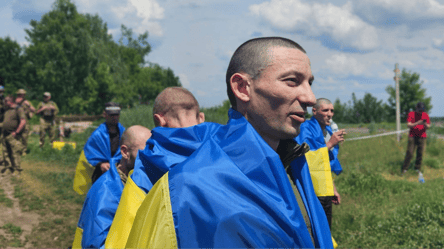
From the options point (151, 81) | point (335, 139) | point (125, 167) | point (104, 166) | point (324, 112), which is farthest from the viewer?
point (151, 81)

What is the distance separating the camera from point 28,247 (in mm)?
5879

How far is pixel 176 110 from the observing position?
2.64 metres

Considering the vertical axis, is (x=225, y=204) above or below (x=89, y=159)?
above

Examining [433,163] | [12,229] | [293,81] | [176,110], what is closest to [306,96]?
[293,81]

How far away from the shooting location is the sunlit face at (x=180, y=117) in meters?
2.61

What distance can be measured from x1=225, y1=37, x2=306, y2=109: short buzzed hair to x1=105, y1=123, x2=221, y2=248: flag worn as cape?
211 mm

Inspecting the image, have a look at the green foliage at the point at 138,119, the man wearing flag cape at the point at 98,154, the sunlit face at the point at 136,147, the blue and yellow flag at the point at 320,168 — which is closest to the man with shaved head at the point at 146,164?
the sunlit face at the point at 136,147

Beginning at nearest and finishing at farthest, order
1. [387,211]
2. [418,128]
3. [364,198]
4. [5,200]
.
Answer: [387,211], [364,198], [5,200], [418,128]

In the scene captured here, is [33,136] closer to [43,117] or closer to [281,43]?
[43,117]

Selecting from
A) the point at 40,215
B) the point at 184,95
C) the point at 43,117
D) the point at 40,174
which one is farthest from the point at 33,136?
the point at 184,95

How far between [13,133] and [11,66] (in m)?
35.4

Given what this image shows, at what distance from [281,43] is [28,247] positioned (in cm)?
606

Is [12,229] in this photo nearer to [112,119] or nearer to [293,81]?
[112,119]

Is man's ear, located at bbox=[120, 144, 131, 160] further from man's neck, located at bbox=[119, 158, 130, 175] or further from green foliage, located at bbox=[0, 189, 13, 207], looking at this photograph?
green foliage, located at bbox=[0, 189, 13, 207]
